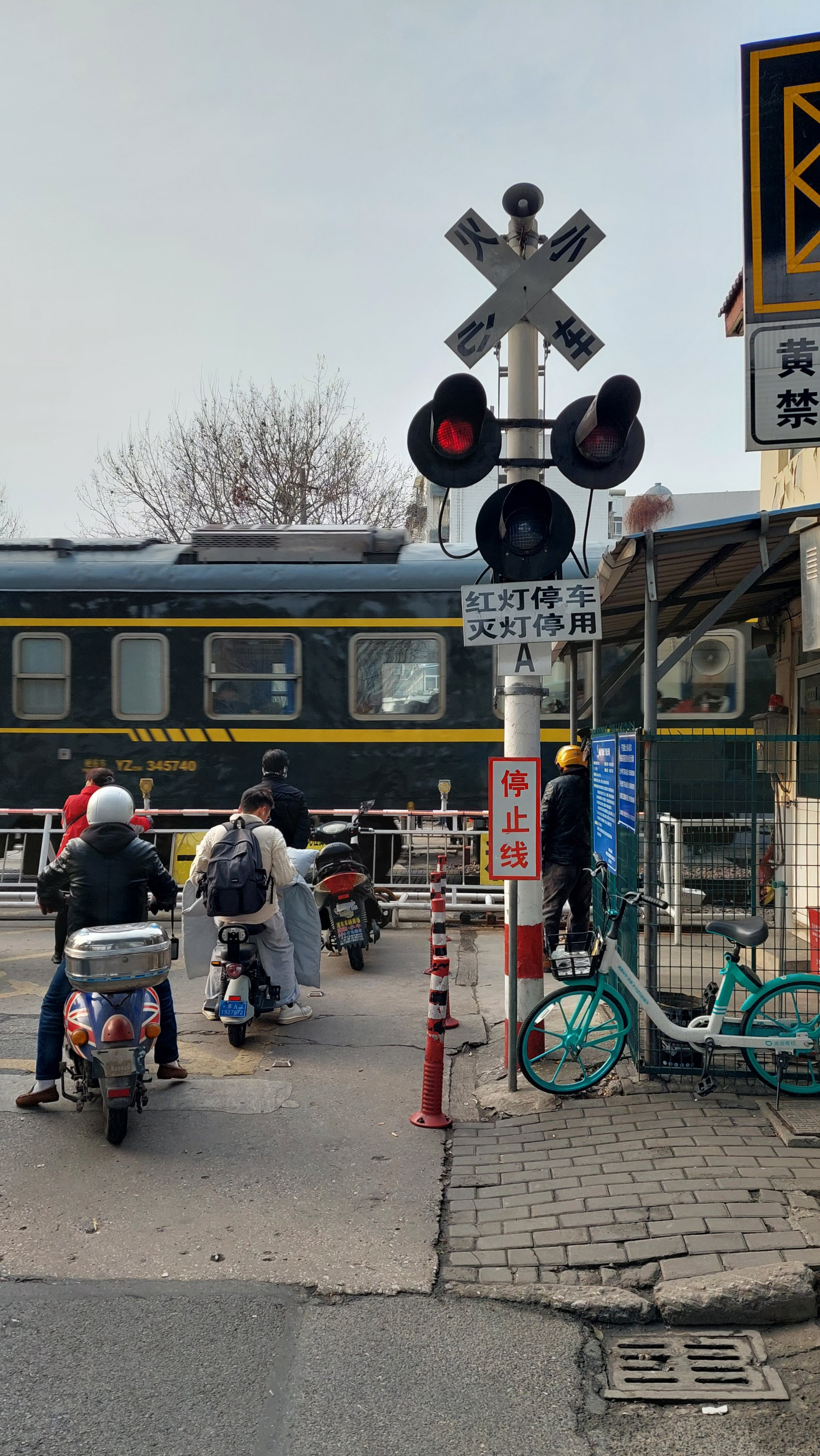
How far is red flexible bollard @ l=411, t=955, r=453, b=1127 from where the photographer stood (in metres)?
5.84

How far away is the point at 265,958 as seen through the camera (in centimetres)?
745

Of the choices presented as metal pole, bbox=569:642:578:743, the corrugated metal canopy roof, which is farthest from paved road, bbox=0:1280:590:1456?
metal pole, bbox=569:642:578:743

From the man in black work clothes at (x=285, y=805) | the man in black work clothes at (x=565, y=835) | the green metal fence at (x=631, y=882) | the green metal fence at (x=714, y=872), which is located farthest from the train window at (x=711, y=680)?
the green metal fence at (x=631, y=882)

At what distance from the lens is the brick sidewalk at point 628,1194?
4242 millimetres

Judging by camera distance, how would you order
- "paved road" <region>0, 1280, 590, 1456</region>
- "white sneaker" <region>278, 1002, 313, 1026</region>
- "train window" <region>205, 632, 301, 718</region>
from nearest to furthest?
"paved road" <region>0, 1280, 590, 1456</region>
"white sneaker" <region>278, 1002, 313, 1026</region>
"train window" <region>205, 632, 301, 718</region>

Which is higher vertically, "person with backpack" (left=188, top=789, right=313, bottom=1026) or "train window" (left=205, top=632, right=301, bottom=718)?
"train window" (left=205, top=632, right=301, bottom=718)

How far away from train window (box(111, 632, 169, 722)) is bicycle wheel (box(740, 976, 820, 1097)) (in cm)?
858

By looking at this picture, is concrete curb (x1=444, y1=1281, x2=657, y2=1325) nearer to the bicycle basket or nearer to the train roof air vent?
the bicycle basket

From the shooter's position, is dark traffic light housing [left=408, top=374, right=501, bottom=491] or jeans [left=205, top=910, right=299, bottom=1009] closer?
dark traffic light housing [left=408, top=374, right=501, bottom=491]

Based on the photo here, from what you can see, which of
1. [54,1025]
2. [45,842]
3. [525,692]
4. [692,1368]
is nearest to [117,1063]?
[54,1025]

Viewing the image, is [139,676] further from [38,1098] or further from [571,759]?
[38,1098]

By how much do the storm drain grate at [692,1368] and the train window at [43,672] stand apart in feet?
34.8

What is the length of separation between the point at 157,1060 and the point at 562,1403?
11.8 ft

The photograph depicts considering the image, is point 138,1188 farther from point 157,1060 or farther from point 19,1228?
point 157,1060
